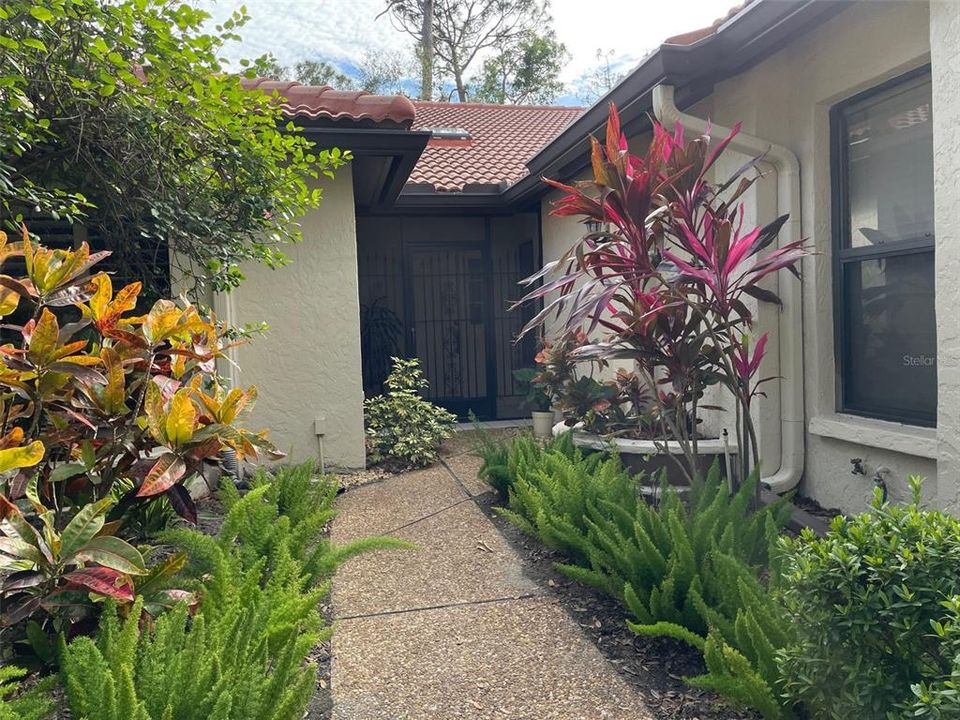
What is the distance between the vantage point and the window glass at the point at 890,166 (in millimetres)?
3768

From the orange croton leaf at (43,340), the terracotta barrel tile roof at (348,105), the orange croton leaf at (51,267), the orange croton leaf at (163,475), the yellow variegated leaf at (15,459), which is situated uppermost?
the terracotta barrel tile roof at (348,105)

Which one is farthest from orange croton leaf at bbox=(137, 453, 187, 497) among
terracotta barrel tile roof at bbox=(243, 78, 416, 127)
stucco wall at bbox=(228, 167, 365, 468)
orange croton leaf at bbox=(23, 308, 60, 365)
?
terracotta barrel tile roof at bbox=(243, 78, 416, 127)

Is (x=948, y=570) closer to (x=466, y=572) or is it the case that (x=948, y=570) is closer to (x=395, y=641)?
(x=395, y=641)

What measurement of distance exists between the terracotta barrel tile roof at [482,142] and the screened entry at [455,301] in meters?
0.69

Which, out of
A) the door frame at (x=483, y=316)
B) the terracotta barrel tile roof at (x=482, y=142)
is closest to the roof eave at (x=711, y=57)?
the terracotta barrel tile roof at (x=482, y=142)

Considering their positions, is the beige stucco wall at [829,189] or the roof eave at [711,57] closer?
the beige stucco wall at [829,189]

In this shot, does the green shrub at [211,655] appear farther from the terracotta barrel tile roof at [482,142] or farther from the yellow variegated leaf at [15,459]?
the terracotta barrel tile roof at [482,142]

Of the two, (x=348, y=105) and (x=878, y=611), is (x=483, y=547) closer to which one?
(x=878, y=611)

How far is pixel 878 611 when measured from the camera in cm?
179

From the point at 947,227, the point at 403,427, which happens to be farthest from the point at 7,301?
the point at 403,427

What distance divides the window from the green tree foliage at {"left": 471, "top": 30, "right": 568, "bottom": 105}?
19587 mm

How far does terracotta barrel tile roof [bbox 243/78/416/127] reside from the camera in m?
5.94

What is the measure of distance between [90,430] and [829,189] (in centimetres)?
405

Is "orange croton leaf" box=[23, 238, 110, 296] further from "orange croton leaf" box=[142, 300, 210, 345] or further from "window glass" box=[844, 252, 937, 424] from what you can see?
"window glass" box=[844, 252, 937, 424]
